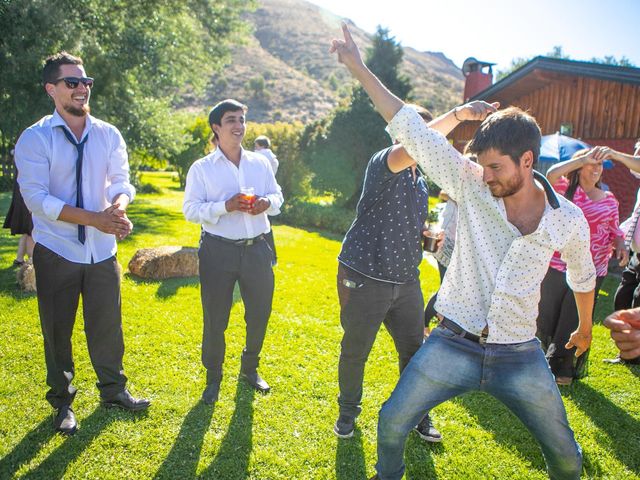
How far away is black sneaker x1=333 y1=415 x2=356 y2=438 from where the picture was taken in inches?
142

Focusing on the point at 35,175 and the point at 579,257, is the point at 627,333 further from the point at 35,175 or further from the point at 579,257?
the point at 35,175

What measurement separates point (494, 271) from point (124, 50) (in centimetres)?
1531

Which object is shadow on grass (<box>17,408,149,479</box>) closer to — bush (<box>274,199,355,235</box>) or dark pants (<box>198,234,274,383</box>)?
dark pants (<box>198,234,274,383</box>)

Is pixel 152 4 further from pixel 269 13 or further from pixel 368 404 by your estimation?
pixel 269 13

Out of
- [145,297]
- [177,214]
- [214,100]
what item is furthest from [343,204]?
[214,100]

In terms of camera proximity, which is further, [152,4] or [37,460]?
[152,4]

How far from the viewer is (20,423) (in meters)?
3.55

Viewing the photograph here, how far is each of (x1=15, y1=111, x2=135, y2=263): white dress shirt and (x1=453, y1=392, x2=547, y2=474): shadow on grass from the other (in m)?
3.42

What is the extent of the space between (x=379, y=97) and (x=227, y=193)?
2084 mm

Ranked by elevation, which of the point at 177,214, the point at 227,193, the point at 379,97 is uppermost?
the point at 379,97

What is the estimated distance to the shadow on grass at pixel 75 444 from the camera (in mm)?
3041

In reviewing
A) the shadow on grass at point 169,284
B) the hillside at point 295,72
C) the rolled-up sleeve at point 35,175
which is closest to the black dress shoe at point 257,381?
the rolled-up sleeve at point 35,175

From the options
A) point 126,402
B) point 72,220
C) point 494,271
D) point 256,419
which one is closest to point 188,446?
point 256,419

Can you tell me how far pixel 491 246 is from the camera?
238cm
